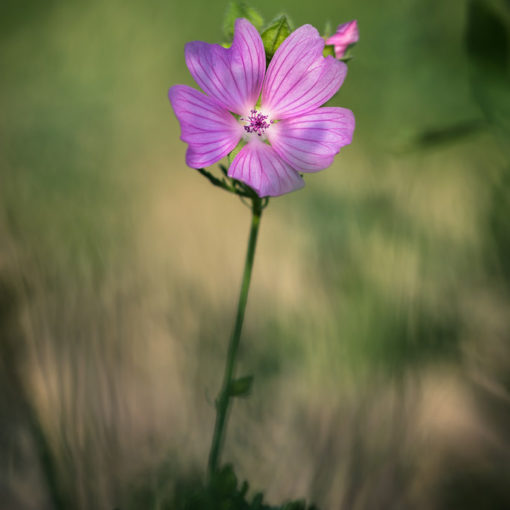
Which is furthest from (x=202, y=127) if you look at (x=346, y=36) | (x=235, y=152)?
(x=346, y=36)

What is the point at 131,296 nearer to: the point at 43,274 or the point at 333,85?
the point at 43,274

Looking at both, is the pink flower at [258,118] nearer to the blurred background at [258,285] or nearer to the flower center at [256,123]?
the flower center at [256,123]

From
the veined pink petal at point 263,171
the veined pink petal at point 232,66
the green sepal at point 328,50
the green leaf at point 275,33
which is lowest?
the veined pink petal at point 263,171

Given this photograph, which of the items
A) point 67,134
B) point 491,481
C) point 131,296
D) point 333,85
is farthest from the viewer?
point 67,134

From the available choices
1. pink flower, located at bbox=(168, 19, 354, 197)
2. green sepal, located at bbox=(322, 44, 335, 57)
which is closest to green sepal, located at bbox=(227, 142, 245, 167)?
pink flower, located at bbox=(168, 19, 354, 197)

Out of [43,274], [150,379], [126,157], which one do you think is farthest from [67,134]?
[43,274]

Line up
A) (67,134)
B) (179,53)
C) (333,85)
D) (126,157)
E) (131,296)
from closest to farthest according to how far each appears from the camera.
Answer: (333,85) → (131,296) → (67,134) → (126,157) → (179,53)

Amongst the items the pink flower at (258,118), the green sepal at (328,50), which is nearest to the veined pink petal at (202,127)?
the pink flower at (258,118)
